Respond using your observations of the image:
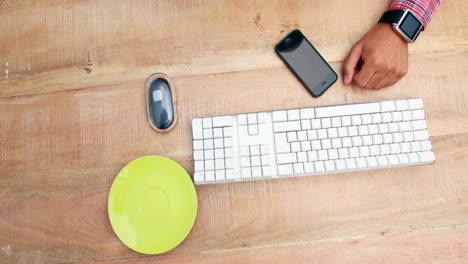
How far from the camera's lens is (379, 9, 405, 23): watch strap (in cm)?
71

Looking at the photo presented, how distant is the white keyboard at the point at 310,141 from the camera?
2.20 ft

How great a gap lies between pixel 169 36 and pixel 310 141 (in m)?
0.34

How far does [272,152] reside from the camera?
68 centimetres

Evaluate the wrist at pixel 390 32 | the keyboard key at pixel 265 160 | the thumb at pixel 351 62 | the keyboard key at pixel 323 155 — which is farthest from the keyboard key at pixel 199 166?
the wrist at pixel 390 32

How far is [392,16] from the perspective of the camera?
0.71 meters

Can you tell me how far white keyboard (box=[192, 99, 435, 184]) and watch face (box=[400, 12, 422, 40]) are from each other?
0.41ft

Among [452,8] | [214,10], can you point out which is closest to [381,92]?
[452,8]

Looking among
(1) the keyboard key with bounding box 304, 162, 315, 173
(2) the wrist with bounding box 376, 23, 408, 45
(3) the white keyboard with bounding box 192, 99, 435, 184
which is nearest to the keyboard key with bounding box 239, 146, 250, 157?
(3) the white keyboard with bounding box 192, 99, 435, 184

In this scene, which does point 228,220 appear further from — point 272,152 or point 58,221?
point 58,221

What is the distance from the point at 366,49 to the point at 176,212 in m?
0.46

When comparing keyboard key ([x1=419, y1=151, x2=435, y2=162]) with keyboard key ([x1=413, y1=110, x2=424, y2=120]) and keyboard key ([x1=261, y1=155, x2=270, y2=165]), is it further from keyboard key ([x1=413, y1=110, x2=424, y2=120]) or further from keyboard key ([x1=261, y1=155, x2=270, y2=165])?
keyboard key ([x1=261, y1=155, x2=270, y2=165])

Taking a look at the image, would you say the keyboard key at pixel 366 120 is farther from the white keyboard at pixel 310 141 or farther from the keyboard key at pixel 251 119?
the keyboard key at pixel 251 119

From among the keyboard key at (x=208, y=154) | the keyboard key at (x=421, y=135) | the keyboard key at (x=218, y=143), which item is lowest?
the keyboard key at (x=208, y=154)

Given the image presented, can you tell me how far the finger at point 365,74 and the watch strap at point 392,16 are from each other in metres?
0.09
